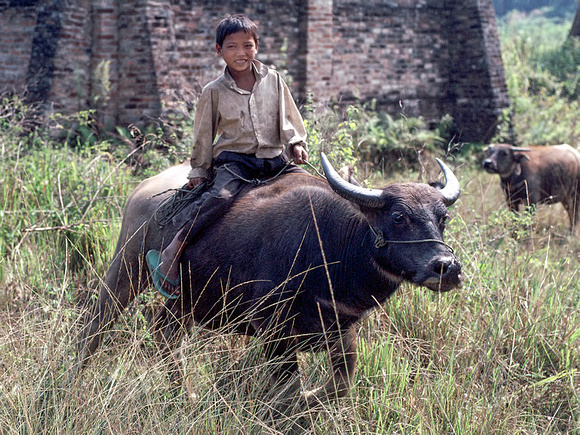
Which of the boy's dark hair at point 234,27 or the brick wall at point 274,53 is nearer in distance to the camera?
the boy's dark hair at point 234,27

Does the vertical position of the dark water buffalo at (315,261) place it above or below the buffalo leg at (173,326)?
above

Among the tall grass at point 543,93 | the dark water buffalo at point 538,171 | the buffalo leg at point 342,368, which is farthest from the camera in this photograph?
the tall grass at point 543,93

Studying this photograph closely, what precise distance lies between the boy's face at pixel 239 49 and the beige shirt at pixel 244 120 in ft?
0.35

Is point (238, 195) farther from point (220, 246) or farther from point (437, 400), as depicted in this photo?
point (437, 400)

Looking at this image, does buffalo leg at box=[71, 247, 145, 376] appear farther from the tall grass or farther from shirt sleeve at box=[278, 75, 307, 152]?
the tall grass

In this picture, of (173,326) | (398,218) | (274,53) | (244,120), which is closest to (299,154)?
(244,120)

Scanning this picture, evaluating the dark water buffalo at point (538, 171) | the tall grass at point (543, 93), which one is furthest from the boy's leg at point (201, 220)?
the tall grass at point (543, 93)

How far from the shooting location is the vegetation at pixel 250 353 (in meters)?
2.87

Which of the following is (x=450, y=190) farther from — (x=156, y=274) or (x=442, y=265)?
(x=156, y=274)

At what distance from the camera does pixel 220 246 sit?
3355mm

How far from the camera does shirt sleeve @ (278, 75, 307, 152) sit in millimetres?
3543

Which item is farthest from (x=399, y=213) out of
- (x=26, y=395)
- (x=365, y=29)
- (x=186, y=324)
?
(x=365, y=29)

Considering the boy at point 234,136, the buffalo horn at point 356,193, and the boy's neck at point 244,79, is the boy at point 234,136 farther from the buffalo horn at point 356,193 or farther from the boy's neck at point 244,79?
the buffalo horn at point 356,193

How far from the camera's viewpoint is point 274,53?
1010 centimetres
